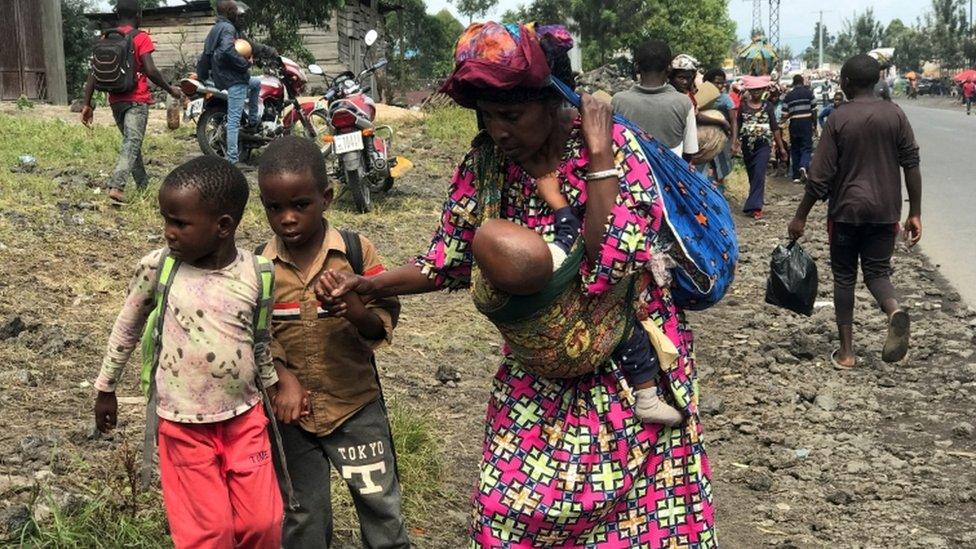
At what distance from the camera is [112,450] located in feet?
12.5

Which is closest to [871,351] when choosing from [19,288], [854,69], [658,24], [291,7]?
[854,69]

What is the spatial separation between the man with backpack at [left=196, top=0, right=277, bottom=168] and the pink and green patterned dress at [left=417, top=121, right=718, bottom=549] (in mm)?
7659

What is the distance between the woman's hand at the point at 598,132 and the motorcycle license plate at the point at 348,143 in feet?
21.8

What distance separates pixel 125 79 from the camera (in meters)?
8.03

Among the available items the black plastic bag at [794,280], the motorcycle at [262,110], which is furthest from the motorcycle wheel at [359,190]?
the black plastic bag at [794,280]

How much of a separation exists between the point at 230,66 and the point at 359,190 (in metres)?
1.86

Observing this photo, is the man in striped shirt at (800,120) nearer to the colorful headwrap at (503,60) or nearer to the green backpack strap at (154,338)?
the colorful headwrap at (503,60)

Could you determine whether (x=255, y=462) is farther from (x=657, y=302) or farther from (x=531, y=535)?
(x=657, y=302)

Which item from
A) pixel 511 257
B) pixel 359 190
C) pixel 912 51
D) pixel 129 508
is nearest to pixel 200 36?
pixel 359 190

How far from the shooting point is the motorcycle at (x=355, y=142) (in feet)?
28.8

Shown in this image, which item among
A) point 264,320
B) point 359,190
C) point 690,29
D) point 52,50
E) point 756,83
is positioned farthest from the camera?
point 690,29

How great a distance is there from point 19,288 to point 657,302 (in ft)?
15.0

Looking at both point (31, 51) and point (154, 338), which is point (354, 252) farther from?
point (31, 51)

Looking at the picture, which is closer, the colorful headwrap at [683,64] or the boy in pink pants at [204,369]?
the boy in pink pants at [204,369]
